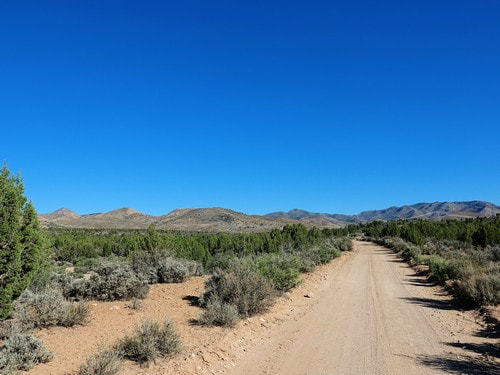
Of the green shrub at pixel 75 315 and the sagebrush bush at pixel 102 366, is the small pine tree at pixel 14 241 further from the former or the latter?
the sagebrush bush at pixel 102 366

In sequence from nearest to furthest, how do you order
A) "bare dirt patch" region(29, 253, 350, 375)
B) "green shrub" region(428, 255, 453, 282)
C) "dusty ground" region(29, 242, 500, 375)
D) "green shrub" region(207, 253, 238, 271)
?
1. "bare dirt patch" region(29, 253, 350, 375)
2. "dusty ground" region(29, 242, 500, 375)
3. "green shrub" region(207, 253, 238, 271)
4. "green shrub" region(428, 255, 453, 282)

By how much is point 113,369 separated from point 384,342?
5576 mm

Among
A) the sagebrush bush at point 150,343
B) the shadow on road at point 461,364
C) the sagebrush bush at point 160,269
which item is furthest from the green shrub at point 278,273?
the shadow on road at point 461,364

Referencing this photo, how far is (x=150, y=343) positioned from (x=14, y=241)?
12.0ft

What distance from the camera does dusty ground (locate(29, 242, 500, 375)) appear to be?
665cm

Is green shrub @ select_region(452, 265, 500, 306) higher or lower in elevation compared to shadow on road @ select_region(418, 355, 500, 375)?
higher

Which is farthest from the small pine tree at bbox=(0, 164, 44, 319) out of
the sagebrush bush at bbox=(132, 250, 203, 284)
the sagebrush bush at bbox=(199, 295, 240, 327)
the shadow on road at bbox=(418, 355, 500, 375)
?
the shadow on road at bbox=(418, 355, 500, 375)

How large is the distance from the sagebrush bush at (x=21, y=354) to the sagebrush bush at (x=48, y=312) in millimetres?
2174

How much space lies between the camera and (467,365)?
6.68 m

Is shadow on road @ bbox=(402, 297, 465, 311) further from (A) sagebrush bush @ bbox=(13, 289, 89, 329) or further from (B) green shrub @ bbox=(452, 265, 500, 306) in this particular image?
(A) sagebrush bush @ bbox=(13, 289, 89, 329)

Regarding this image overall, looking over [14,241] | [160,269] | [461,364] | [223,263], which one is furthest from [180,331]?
[223,263]

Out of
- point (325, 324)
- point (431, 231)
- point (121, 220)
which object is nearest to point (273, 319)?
point (325, 324)

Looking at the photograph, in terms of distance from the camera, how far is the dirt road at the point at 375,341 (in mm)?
6691

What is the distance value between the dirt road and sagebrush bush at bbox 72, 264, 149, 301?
5.14 meters
